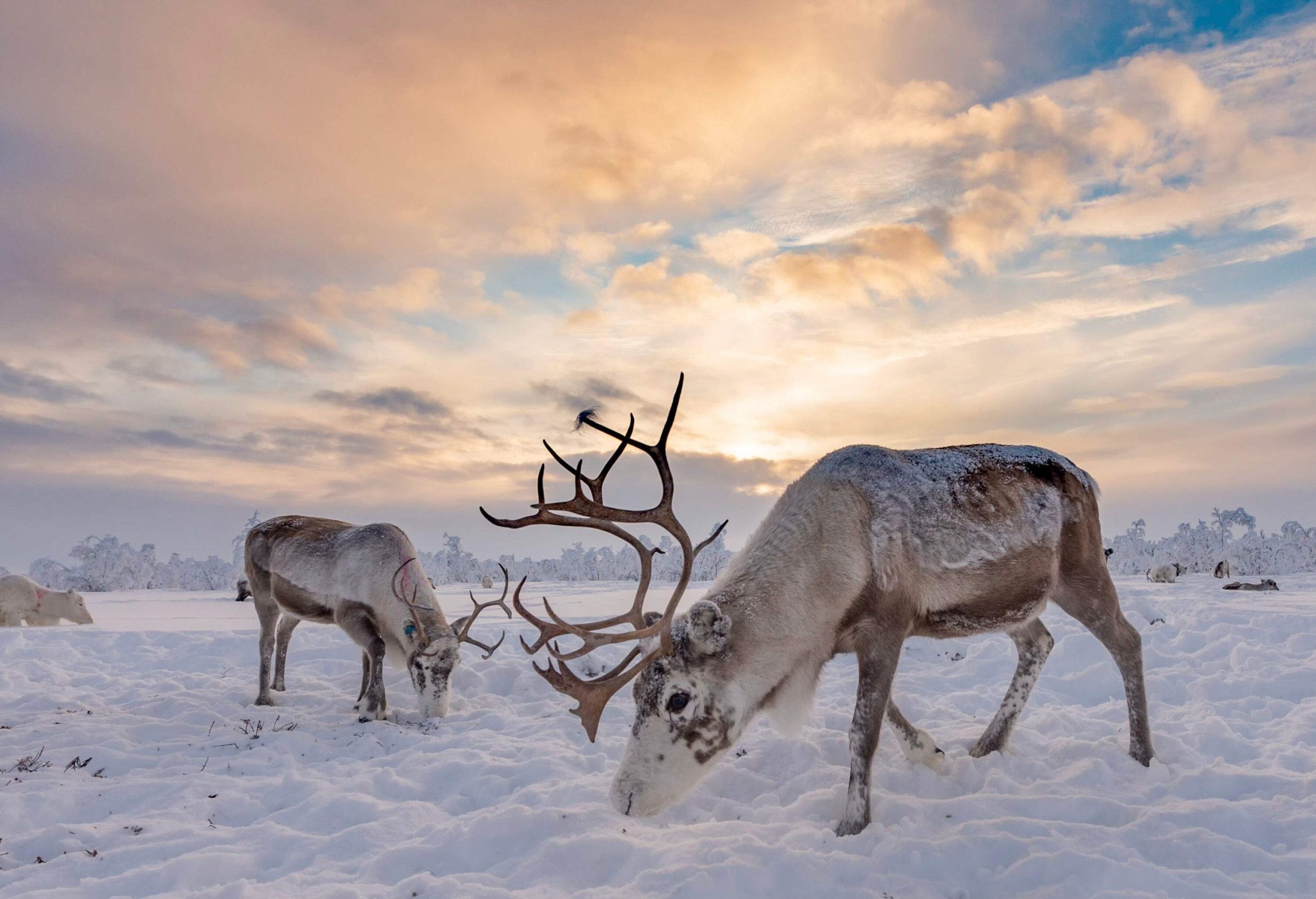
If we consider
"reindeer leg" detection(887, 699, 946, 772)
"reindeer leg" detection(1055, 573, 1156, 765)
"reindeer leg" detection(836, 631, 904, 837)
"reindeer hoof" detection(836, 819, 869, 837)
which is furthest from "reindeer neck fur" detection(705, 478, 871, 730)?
"reindeer leg" detection(1055, 573, 1156, 765)

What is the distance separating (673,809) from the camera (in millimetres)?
5035

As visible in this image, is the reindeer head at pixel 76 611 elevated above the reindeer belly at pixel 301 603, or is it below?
below

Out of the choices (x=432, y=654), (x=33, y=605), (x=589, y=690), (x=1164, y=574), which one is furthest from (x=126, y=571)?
(x=1164, y=574)

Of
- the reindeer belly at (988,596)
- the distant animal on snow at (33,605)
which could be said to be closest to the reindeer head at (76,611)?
the distant animal on snow at (33,605)

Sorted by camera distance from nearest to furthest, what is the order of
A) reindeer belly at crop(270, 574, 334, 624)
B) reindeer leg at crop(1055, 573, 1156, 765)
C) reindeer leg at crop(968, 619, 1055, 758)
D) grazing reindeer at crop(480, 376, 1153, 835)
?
grazing reindeer at crop(480, 376, 1153, 835) → reindeer leg at crop(1055, 573, 1156, 765) → reindeer leg at crop(968, 619, 1055, 758) → reindeer belly at crop(270, 574, 334, 624)

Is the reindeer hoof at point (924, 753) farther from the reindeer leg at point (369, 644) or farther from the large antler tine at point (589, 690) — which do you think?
the reindeer leg at point (369, 644)

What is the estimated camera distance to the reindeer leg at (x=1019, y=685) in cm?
595

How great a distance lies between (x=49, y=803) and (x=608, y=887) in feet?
13.2

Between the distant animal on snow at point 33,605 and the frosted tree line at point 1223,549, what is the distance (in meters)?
27.2

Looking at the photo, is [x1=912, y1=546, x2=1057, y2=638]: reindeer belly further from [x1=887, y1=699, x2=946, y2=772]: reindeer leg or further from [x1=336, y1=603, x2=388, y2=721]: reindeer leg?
[x1=336, y1=603, x2=388, y2=721]: reindeer leg

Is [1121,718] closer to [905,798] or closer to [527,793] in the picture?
[905,798]

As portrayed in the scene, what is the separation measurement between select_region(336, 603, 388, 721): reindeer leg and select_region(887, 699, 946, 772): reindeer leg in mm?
5383

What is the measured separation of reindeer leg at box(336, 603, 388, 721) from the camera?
26.5 ft

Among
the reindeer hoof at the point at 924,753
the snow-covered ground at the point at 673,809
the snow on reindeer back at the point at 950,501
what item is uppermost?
the snow on reindeer back at the point at 950,501
